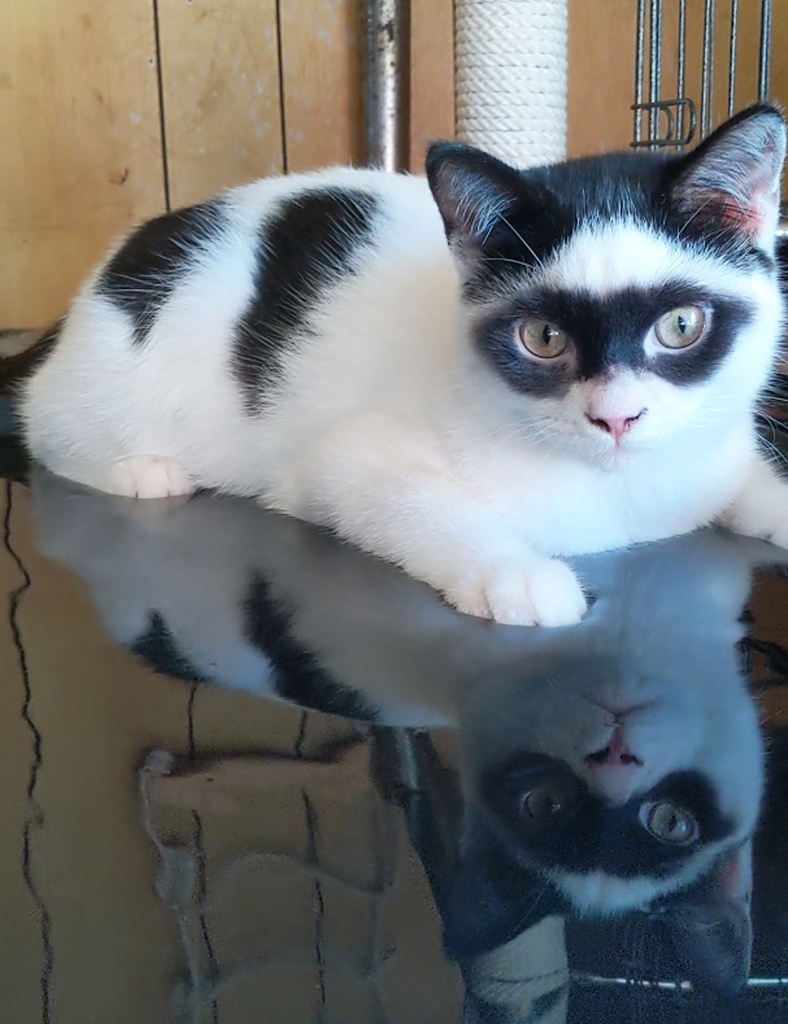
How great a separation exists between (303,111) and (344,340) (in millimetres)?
1285

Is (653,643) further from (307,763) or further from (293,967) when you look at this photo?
(293,967)

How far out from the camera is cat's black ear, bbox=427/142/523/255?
978 mm

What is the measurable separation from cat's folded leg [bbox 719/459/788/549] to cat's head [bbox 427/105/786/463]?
0.63 ft

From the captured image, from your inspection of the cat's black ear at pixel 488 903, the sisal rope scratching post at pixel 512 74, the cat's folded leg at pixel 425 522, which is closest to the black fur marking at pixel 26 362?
the cat's folded leg at pixel 425 522

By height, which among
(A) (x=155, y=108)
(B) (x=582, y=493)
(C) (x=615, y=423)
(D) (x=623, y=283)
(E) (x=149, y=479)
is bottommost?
(E) (x=149, y=479)

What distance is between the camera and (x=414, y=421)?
1.19 metres

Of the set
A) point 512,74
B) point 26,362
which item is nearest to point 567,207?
point 26,362

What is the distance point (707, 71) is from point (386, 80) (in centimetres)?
70

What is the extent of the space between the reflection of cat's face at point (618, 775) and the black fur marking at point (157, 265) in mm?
874

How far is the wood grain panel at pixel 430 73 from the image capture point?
7.91ft

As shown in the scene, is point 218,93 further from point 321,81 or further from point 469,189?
point 469,189

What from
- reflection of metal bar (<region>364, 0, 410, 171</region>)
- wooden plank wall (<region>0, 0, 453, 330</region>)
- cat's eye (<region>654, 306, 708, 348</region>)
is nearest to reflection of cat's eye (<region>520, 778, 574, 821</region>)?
cat's eye (<region>654, 306, 708, 348</region>)

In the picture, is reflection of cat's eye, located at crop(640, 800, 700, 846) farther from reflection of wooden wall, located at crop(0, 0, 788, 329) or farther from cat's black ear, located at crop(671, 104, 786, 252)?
reflection of wooden wall, located at crop(0, 0, 788, 329)

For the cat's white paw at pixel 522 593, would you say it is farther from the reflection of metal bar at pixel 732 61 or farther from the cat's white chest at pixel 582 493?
the reflection of metal bar at pixel 732 61
